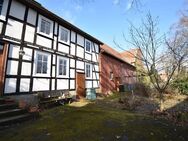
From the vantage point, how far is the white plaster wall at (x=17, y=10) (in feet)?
29.9

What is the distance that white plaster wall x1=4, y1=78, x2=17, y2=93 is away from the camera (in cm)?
848

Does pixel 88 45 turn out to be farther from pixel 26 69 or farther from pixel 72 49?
pixel 26 69

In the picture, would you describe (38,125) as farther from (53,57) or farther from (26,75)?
(53,57)

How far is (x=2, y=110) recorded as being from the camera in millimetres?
7148

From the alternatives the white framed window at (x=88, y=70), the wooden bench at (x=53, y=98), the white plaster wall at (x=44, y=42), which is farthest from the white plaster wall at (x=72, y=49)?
the wooden bench at (x=53, y=98)

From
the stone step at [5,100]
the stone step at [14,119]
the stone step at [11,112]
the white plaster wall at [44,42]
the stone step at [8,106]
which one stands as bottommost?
the stone step at [14,119]

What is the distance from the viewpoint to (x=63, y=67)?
12820 mm

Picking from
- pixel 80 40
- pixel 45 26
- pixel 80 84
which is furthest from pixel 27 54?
pixel 80 40

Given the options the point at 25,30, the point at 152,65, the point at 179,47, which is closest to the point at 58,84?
the point at 25,30

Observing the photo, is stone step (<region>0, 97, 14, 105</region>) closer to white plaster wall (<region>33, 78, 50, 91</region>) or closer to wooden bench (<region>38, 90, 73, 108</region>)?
wooden bench (<region>38, 90, 73, 108</region>)

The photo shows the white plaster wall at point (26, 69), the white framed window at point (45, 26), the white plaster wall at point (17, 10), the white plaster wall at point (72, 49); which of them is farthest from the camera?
the white plaster wall at point (72, 49)

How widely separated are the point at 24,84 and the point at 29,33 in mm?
3009

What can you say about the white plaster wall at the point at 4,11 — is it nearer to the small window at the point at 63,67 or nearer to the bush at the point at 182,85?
the small window at the point at 63,67

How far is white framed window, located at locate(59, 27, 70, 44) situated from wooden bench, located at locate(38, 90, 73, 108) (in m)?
3.94
